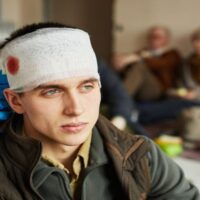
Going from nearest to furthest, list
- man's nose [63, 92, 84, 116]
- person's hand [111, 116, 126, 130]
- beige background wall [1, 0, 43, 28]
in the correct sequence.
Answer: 1. man's nose [63, 92, 84, 116]
2. person's hand [111, 116, 126, 130]
3. beige background wall [1, 0, 43, 28]

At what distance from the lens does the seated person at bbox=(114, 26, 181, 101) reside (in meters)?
3.09

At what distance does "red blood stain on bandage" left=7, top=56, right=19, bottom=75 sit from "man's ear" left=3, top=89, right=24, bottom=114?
5 cm

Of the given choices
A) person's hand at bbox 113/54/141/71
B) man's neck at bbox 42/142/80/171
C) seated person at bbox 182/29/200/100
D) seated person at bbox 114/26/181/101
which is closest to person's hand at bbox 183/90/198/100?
seated person at bbox 182/29/200/100

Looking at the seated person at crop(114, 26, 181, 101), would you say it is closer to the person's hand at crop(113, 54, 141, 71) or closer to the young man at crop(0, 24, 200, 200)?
the person's hand at crop(113, 54, 141, 71)

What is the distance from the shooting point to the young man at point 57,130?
78cm

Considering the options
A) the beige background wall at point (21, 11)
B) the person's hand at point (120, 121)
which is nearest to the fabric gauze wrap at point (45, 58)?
the person's hand at point (120, 121)

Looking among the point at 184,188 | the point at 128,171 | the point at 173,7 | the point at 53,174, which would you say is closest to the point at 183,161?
the point at 184,188

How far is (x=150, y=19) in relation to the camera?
3998 millimetres

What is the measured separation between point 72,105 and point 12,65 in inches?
6.2

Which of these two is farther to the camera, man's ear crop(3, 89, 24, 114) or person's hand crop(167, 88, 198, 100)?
person's hand crop(167, 88, 198, 100)

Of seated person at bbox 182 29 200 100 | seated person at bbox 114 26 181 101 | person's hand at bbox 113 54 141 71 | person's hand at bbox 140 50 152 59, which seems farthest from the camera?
person's hand at bbox 140 50 152 59

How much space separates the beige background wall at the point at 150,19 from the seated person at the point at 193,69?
245 millimetres

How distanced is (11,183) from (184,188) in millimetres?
441

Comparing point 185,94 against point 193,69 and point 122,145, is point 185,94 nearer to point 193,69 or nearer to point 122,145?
point 193,69
